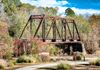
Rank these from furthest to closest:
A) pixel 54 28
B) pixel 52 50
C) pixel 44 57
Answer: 1. pixel 54 28
2. pixel 52 50
3. pixel 44 57

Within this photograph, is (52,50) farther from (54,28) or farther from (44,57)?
(44,57)

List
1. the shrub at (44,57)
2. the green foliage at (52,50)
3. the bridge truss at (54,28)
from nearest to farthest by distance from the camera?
1. the shrub at (44,57)
2. the green foliage at (52,50)
3. the bridge truss at (54,28)

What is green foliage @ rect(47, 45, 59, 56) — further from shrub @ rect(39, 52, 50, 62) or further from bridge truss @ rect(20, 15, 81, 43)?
shrub @ rect(39, 52, 50, 62)

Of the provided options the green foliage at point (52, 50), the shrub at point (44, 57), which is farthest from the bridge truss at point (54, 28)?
the shrub at point (44, 57)

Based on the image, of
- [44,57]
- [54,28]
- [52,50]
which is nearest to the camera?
[44,57]

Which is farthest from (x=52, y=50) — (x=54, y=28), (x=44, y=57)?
(x=44, y=57)

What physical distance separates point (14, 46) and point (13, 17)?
62.3ft

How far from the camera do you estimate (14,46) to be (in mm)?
41969

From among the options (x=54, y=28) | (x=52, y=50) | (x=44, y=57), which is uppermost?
(x=54, y=28)

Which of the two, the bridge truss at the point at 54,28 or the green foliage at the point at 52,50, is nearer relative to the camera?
the green foliage at the point at 52,50

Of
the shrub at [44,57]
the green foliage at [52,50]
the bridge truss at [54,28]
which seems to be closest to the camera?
the shrub at [44,57]

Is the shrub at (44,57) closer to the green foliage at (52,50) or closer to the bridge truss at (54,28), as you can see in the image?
the green foliage at (52,50)

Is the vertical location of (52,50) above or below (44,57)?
above

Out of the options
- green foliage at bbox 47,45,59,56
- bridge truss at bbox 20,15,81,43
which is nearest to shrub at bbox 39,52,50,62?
green foliage at bbox 47,45,59,56
